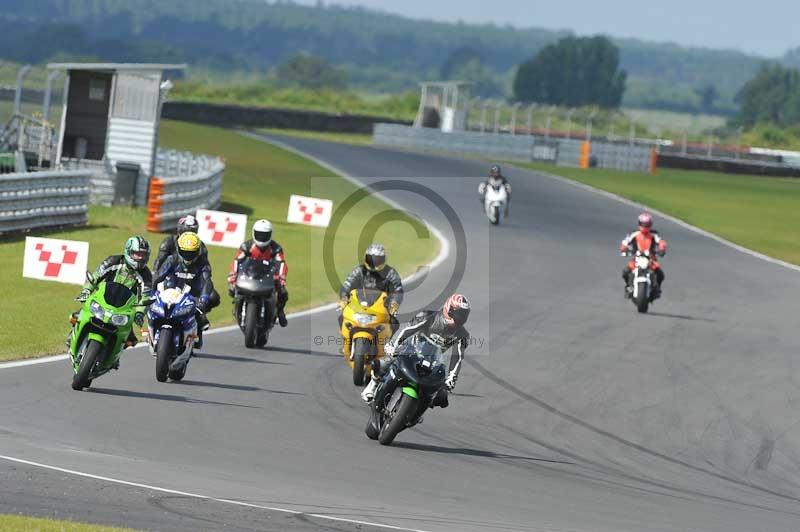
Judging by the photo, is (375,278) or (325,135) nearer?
(375,278)

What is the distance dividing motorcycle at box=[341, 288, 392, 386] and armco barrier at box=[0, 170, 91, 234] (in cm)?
1326

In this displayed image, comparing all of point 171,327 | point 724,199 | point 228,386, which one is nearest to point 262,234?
point 228,386

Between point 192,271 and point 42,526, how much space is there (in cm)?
784

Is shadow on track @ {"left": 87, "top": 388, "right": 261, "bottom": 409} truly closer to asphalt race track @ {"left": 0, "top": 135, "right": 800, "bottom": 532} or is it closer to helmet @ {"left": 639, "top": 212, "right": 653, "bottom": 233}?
asphalt race track @ {"left": 0, "top": 135, "right": 800, "bottom": 532}

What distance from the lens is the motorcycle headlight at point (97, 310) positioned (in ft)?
46.3

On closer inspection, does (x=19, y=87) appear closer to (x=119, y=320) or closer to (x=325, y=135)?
(x=119, y=320)

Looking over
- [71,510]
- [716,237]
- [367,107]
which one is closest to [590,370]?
[71,510]

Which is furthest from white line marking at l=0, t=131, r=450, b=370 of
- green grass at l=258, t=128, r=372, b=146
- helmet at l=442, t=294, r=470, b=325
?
green grass at l=258, t=128, r=372, b=146

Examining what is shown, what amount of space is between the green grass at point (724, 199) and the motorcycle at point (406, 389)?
25.8m

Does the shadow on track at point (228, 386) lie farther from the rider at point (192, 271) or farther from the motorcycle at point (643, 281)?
the motorcycle at point (643, 281)

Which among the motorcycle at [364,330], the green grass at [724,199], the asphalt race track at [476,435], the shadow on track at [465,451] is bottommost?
the shadow on track at [465,451]

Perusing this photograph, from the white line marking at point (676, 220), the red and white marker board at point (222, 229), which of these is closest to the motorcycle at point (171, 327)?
the red and white marker board at point (222, 229)

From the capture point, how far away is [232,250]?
99.2 feet

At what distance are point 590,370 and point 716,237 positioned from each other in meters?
23.3
